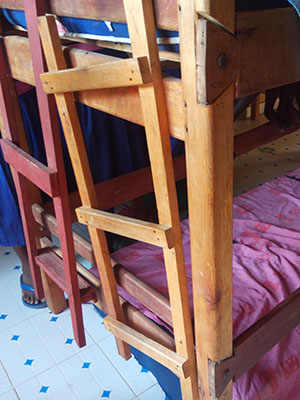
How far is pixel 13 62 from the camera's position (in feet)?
4.93

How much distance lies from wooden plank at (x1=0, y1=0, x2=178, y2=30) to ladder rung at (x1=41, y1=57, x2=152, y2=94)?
94mm

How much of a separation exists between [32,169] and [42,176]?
11cm

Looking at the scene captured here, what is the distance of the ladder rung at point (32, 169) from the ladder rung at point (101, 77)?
0.32 m

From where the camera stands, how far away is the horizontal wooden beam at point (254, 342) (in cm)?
116

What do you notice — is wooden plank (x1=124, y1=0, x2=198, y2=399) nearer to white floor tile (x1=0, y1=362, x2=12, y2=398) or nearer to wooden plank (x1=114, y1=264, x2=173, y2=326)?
wooden plank (x1=114, y1=264, x2=173, y2=326)

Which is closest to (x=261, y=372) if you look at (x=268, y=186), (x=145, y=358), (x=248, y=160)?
(x=145, y=358)

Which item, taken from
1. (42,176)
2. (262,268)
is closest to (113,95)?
(42,176)

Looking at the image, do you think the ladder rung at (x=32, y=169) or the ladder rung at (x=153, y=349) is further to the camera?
the ladder rung at (x=32, y=169)

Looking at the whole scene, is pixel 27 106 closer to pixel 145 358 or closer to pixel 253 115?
pixel 145 358

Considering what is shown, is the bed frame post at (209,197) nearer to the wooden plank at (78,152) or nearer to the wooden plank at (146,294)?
the wooden plank at (146,294)

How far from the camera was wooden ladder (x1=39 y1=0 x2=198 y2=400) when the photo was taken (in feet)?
2.83

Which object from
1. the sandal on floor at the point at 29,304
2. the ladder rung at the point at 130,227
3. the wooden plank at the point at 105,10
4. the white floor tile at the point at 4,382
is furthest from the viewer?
the sandal on floor at the point at 29,304

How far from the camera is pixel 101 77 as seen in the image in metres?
0.97

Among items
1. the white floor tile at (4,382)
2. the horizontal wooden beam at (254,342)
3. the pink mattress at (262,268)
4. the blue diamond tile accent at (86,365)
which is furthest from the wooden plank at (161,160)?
the white floor tile at (4,382)
